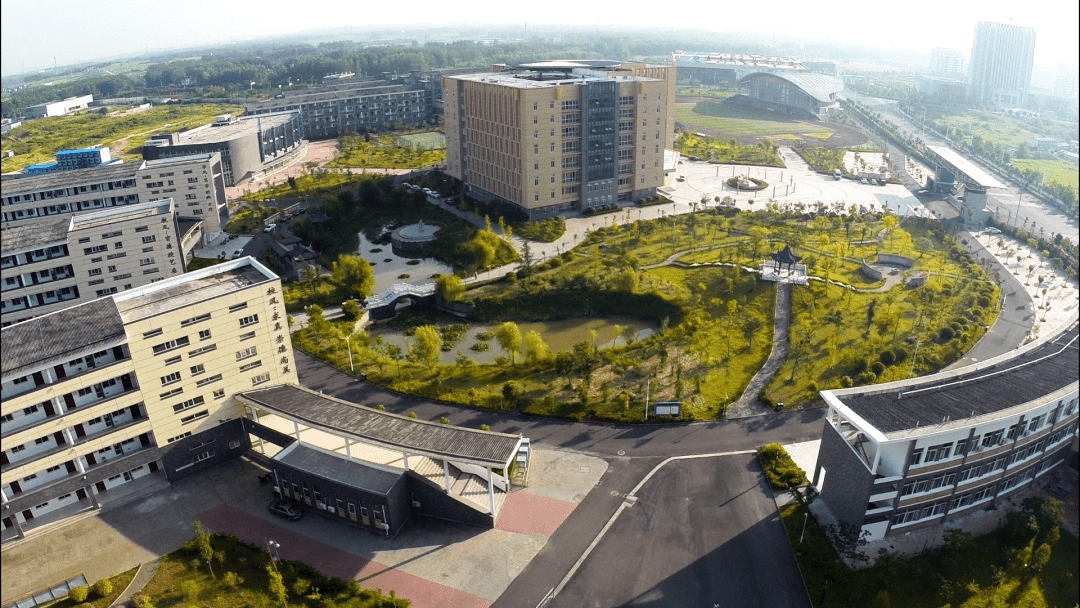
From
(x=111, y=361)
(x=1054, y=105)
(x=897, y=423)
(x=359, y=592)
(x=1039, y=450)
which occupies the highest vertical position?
(x=1054, y=105)

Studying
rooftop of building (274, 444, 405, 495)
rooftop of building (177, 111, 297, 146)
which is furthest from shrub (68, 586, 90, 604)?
rooftop of building (177, 111, 297, 146)

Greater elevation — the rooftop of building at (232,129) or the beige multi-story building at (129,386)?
the rooftop of building at (232,129)

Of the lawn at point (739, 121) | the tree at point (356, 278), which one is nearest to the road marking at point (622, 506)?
the tree at point (356, 278)

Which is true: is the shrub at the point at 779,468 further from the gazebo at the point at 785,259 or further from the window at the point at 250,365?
the window at the point at 250,365

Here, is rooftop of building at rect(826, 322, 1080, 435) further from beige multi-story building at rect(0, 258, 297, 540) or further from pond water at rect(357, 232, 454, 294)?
pond water at rect(357, 232, 454, 294)

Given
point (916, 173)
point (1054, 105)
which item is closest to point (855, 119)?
point (916, 173)

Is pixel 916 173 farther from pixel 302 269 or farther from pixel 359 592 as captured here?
pixel 359 592
